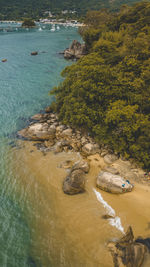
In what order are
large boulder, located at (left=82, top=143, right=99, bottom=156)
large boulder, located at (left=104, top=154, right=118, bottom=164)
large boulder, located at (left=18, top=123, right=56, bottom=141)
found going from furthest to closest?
large boulder, located at (left=18, top=123, right=56, bottom=141) < large boulder, located at (left=82, top=143, right=99, bottom=156) < large boulder, located at (left=104, top=154, right=118, bottom=164)

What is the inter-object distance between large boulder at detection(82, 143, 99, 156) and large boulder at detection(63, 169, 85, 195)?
3446 mm

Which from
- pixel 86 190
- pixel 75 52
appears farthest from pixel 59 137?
pixel 75 52

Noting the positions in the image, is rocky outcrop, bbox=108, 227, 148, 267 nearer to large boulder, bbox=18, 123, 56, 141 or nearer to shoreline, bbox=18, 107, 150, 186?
shoreline, bbox=18, 107, 150, 186

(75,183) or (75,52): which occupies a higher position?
(75,52)

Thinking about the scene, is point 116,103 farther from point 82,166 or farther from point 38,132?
point 38,132

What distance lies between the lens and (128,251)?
9688 millimetres

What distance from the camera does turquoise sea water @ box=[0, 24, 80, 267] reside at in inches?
446

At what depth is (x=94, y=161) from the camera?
1664 cm

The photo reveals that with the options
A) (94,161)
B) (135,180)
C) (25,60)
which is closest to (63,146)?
(94,161)

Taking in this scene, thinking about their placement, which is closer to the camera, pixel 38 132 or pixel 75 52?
pixel 38 132

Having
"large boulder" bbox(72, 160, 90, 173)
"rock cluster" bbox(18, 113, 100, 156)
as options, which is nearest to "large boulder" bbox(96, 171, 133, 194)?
"large boulder" bbox(72, 160, 90, 173)

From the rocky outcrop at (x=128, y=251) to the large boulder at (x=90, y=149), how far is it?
8227 millimetres

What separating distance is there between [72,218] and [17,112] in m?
19.4

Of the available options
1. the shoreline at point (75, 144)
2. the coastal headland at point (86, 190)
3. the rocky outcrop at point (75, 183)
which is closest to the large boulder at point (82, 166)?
the coastal headland at point (86, 190)
